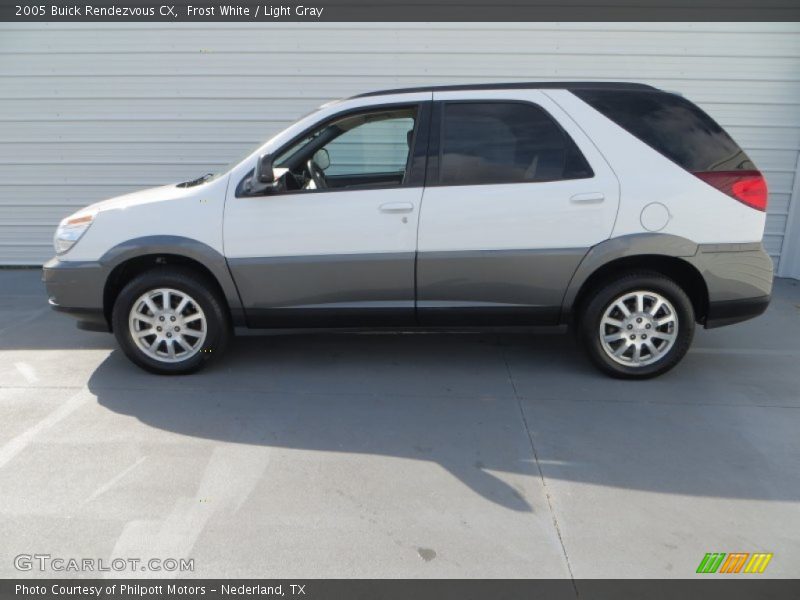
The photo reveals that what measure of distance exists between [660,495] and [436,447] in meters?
1.11

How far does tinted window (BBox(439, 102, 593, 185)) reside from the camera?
3.99m

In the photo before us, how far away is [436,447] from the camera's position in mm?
3387

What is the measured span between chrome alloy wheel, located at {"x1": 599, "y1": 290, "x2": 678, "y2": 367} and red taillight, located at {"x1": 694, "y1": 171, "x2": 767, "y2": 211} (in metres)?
0.76

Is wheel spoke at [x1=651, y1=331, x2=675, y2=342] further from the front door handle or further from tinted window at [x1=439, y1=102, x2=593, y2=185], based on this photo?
the front door handle

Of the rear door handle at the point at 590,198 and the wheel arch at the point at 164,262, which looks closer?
the rear door handle at the point at 590,198

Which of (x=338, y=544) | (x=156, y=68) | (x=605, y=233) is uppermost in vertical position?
(x=156, y=68)

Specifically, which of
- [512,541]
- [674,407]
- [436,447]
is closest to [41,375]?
[436,447]

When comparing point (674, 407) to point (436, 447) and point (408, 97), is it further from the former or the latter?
point (408, 97)

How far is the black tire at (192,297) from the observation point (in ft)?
13.7

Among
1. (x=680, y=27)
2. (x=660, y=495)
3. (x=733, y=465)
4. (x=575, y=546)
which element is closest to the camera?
(x=575, y=546)

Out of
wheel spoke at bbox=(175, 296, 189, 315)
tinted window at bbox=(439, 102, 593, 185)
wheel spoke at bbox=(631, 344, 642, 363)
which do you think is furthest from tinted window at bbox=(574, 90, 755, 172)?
wheel spoke at bbox=(175, 296, 189, 315)

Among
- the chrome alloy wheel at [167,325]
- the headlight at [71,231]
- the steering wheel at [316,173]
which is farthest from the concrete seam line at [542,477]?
the headlight at [71,231]
